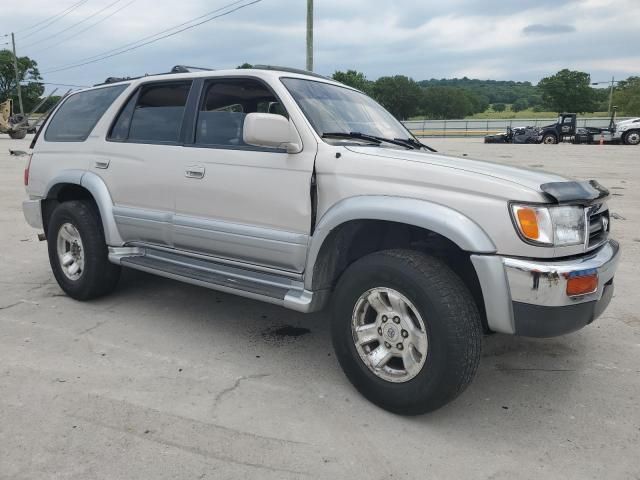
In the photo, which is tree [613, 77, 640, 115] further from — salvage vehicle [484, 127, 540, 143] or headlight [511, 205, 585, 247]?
headlight [511, 205, 585, 247]

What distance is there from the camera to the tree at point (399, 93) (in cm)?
9762

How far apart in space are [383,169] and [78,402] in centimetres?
212

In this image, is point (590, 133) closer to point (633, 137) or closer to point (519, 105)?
point (633, 137)

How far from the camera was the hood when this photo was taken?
275 centimetres

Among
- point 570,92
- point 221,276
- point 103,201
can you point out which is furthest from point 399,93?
point 221,276

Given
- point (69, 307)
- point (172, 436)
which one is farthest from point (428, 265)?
point (69, 307)

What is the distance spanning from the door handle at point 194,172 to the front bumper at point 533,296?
1.98 meters

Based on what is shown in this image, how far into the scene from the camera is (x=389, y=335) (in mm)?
2963

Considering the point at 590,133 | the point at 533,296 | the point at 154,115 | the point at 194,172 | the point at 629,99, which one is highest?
the point at 629,99

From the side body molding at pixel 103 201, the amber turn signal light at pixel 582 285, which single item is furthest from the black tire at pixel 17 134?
the amber turn signal light at pixel 582 285

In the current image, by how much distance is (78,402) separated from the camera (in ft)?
10.0

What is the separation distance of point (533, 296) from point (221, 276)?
2.03 metres

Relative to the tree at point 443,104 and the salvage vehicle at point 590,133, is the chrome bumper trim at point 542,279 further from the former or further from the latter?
the tree at point 443,104

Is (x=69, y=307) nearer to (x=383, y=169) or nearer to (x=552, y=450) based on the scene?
(x=383, y=169)
